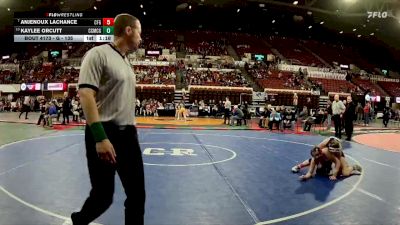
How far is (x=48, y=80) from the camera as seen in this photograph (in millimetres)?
31781

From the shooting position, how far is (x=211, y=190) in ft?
16.6

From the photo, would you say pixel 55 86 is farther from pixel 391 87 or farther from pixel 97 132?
pixel 391 87

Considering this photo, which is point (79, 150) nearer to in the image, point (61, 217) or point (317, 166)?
point (61, 217)

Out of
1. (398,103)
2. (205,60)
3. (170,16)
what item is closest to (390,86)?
(398,103)

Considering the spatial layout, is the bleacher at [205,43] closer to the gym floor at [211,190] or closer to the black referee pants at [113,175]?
the gym floor at [211,190]

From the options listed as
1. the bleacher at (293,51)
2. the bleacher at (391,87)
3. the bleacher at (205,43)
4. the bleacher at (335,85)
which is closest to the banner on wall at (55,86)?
the bleacher at (205,43)

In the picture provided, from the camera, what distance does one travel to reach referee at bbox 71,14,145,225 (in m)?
2.38

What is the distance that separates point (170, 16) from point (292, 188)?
36552 millimetres

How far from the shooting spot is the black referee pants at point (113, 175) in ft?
8.42

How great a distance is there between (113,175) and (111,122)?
0.42 metres

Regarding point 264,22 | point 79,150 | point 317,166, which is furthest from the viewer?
point 264,22

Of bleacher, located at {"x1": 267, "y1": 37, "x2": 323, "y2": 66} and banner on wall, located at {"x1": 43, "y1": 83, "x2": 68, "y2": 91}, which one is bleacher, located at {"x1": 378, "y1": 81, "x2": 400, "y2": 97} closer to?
bleacher, located at {"x1": 267, "y1": 37, "x2": 323, "y2": 66}
